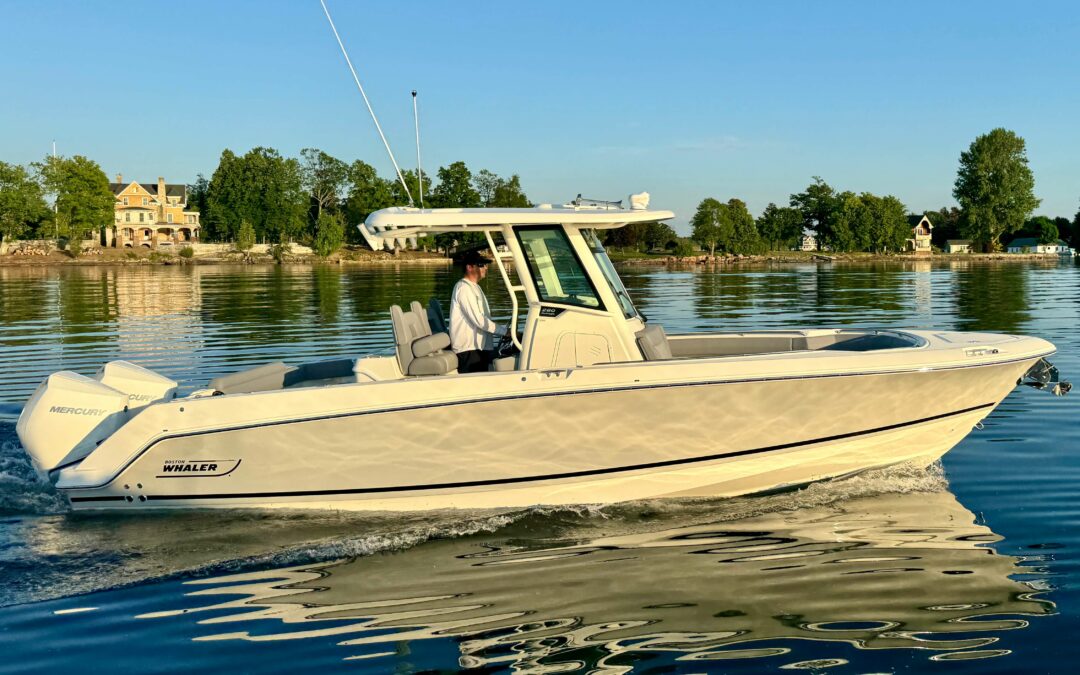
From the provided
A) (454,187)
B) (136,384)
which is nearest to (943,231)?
(454,187)

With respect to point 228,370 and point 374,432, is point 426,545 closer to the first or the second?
point 374,432

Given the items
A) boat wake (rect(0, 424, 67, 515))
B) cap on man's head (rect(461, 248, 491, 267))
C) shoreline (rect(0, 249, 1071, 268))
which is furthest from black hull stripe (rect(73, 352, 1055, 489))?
shoreline (rect(0, 249, 1071, 268))

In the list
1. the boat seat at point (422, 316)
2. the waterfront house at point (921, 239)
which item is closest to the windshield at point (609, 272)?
the boat seat at point (422, 316)

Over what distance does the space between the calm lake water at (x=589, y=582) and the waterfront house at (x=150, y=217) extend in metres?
114

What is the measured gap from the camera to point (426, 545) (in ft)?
20.5

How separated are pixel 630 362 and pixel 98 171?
111793 mm

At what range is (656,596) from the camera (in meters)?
5.27

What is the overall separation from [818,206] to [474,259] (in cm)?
13329

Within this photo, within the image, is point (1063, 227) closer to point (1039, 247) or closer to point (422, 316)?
point (1039, 247)

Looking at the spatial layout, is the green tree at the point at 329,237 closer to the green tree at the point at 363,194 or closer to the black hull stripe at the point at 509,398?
the green tree at the point at 363,194

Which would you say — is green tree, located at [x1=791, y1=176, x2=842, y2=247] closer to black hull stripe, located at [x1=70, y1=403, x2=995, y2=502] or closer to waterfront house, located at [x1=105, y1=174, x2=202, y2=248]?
waterfront house, located at [x1=105, y1=174, x2=202, y2=248]

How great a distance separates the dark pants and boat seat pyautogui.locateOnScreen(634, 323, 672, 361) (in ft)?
4.35

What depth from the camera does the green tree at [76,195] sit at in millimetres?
99125

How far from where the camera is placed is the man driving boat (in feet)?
24.3
